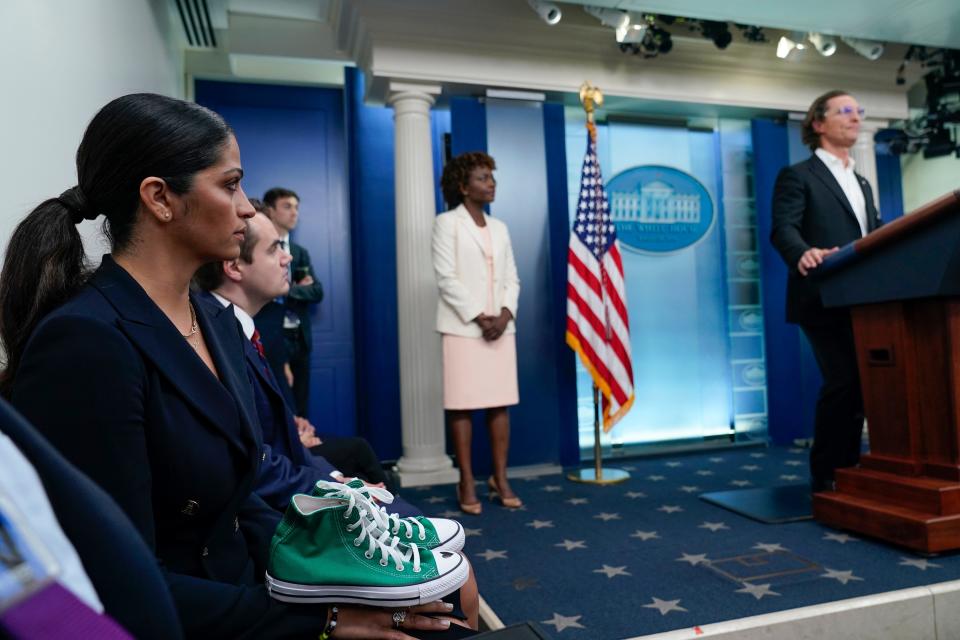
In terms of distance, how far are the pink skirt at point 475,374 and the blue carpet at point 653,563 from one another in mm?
532

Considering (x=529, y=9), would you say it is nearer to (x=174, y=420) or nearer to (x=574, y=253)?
(x=574, y=253)

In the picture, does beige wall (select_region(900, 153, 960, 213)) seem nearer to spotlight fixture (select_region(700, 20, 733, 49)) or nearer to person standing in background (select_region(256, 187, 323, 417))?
spotlight fixture (select_region(700, 20, 733, 49))

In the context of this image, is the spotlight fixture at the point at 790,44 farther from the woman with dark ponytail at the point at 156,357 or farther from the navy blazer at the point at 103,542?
the navy blazer at the point at 103,542

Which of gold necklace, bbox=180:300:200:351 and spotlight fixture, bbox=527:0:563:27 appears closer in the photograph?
gold necklace, bbox=180:300:200:351

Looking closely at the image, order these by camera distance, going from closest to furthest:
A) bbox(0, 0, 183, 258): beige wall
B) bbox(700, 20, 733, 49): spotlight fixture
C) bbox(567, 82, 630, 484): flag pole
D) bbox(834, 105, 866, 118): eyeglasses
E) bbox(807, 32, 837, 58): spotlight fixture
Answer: bbox(0, 0, 183, 258): beige wall → bbox(834, 105, 866, 118): eyeglasses → bbox(567, 82, 630, 484): flag pole → bbox(700, 20, 733, 49): spotlight fixture → bbox(807, 32, 837, 58): spotlight fixture

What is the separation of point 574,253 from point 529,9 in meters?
1.57

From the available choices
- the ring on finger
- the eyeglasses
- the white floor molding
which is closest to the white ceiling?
the eyeglasses

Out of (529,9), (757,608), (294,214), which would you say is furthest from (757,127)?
(757,608)

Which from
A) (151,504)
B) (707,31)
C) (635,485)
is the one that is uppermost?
(707,31)

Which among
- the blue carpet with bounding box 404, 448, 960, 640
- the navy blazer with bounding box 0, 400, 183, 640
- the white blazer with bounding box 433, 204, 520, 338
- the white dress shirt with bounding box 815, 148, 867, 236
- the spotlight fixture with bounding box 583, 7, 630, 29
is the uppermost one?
the spotlight fixture with bounding box 583, 7, 630, 29

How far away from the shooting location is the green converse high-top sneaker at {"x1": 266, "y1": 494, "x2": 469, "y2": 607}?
0.85m

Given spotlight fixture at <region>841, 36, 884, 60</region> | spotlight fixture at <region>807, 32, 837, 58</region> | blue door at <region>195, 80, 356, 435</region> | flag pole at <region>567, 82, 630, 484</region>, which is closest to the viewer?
flag pole at <region>567, 82, 630, 484</region>

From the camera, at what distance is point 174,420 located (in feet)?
2.79

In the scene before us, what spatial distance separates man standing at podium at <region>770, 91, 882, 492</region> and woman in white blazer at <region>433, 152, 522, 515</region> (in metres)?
1.34
